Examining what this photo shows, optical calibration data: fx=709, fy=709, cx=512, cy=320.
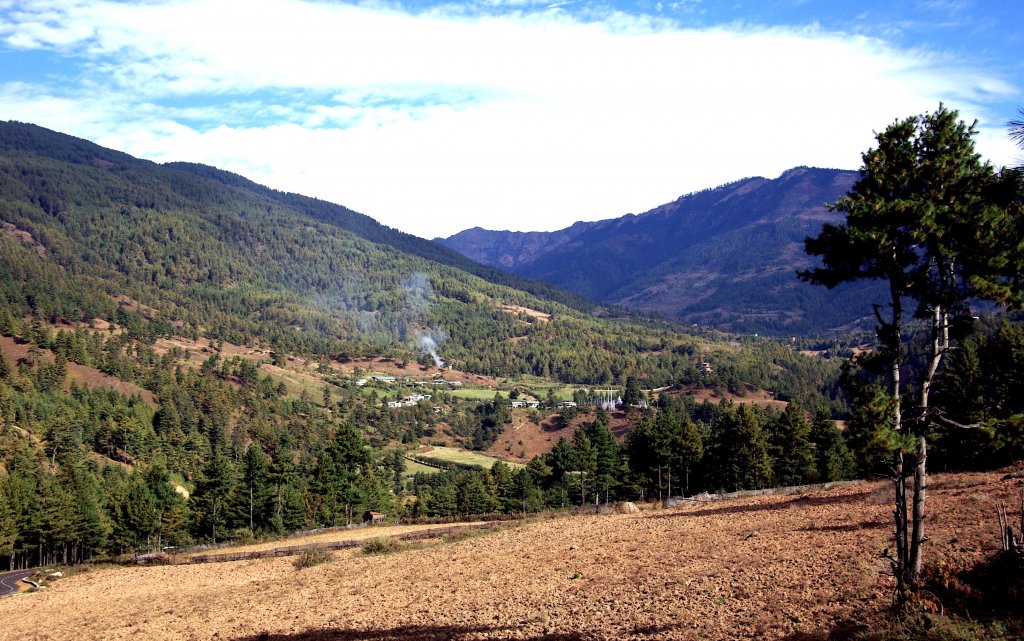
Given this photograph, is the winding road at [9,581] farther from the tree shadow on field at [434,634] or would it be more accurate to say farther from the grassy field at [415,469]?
the grassy field at [415,469]

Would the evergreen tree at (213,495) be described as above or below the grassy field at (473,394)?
above

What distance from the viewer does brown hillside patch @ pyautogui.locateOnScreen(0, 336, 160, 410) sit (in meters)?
123

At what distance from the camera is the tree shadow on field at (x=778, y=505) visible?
30.1m

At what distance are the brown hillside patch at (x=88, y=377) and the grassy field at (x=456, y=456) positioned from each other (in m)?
47.3

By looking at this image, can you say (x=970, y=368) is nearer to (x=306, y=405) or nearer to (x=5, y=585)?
(x=5, y=585)

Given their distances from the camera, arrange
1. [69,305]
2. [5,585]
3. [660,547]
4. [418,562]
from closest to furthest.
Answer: [660,547] < [418,562] < [5,585] < [69,305]

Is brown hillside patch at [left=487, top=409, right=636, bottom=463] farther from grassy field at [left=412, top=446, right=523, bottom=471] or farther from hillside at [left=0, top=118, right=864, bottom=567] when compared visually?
grassy field at [left=412, top=446, right=523, bottom=471]

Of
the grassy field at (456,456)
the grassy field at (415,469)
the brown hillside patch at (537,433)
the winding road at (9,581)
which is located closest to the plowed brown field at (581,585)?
the winding road at (9,581)

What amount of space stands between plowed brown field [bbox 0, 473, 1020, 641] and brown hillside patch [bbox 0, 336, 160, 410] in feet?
329

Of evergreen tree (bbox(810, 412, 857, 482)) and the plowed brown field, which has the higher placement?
the plowed brown field

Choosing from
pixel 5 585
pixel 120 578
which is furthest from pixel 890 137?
pixel 5 585

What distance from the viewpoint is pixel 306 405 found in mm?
144375

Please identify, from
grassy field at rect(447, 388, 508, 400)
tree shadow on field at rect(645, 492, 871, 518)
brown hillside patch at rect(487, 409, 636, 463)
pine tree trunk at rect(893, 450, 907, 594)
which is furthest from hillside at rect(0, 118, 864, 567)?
pine tree trunk at rect(893, 450, 907, 594)

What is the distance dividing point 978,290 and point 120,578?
36539 mm
